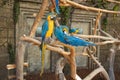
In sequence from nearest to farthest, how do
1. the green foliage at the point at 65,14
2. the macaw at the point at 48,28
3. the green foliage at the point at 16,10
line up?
the macaw at the point at 48,28, the green foliage at the point at 16,10, the green foliage at the point at 65,14

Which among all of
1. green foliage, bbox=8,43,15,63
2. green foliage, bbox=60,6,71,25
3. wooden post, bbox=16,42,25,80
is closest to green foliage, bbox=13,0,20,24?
green foliage, bbox=8,43,15,63

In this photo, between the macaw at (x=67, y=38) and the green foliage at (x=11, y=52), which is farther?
the green foliage at (x=11, y=52)

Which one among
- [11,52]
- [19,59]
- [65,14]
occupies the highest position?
[65,14]

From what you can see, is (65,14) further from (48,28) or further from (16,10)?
Answer: (48,28)

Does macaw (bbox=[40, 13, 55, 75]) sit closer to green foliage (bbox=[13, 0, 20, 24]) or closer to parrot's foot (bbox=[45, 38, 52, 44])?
parrot's foot (bbox=[45, 38, 52, 44])

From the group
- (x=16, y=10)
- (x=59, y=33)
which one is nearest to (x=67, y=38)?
(x=59, y=33)

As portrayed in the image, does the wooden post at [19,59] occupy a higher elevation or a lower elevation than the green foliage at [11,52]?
higher

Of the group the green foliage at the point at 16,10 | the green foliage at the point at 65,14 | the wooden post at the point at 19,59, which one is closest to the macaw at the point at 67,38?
the wooden post at the point at 19,59

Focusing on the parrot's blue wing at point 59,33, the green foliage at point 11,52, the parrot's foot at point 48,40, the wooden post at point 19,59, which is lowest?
the green foliage at point 11,52

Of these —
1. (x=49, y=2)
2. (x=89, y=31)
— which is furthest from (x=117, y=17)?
(x=49, y=2)

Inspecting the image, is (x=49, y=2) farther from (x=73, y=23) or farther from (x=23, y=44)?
(x=73, y=23)

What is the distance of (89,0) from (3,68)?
164 cm

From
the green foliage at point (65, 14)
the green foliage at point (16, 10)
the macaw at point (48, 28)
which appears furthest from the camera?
the green foliage at point (65, 14)

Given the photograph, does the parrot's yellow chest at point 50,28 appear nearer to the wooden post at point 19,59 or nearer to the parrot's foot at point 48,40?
the parrot's foot at point 48,40
